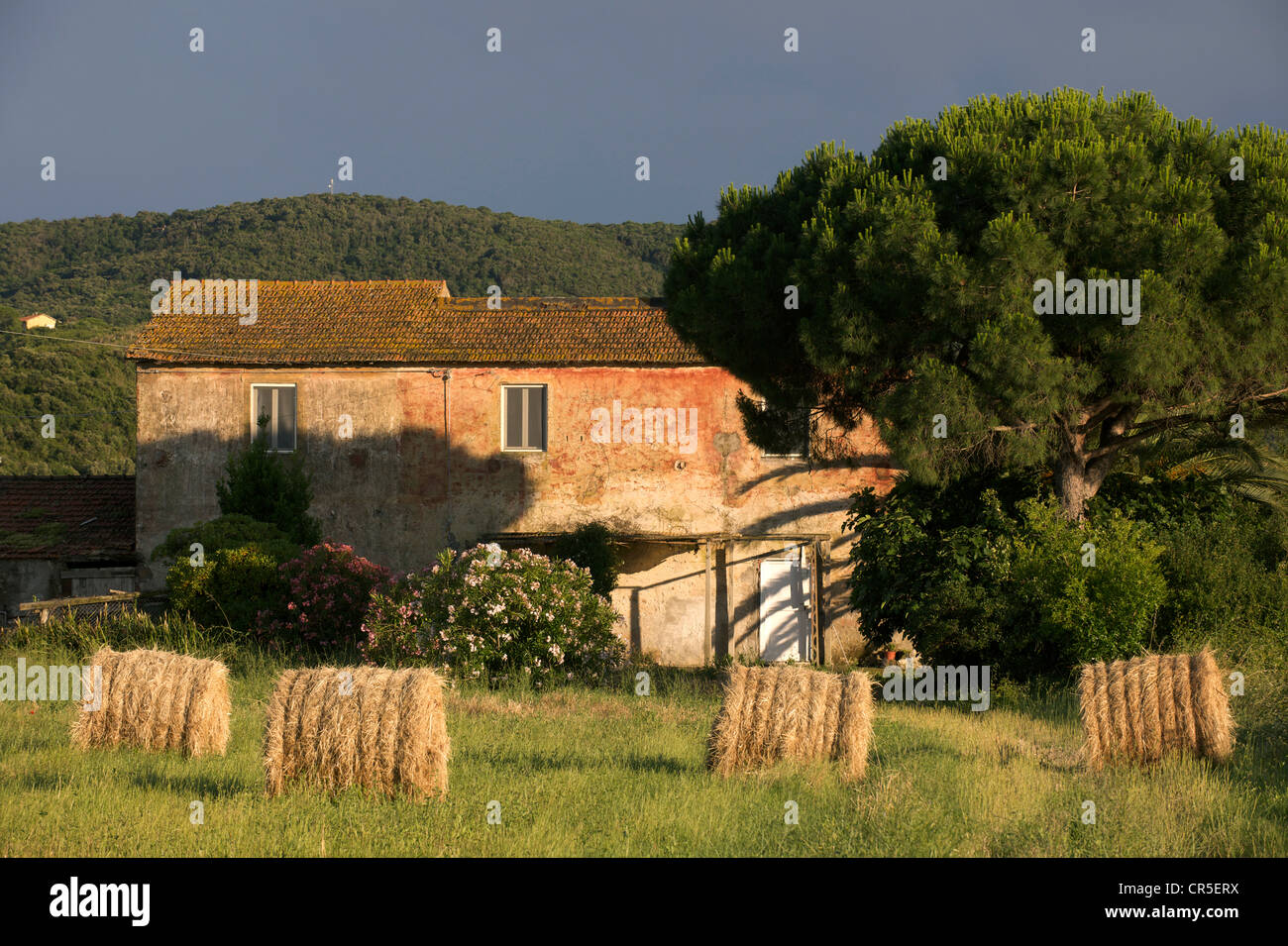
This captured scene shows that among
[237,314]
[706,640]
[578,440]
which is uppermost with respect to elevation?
[237,314]

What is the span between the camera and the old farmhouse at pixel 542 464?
23078 millimetres

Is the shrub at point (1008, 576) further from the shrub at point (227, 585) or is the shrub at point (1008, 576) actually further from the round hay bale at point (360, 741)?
the shrub at point (227, 585)

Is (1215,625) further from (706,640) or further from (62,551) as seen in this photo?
(62,551)

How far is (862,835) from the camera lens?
25.1 feet

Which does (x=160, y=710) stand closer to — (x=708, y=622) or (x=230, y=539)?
(x=230, y=539)

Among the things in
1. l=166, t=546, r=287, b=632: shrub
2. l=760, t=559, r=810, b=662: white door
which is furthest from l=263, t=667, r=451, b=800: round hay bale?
l=760, t=559, r=810, b=662: white door

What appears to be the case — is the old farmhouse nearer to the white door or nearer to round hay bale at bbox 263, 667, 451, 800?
the white door

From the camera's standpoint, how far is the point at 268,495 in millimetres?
21422

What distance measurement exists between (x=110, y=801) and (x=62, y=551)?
1649cm

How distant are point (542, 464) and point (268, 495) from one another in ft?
17.4

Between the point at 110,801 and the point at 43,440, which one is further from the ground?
the point at 43,440

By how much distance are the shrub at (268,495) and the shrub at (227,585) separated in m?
2.17
